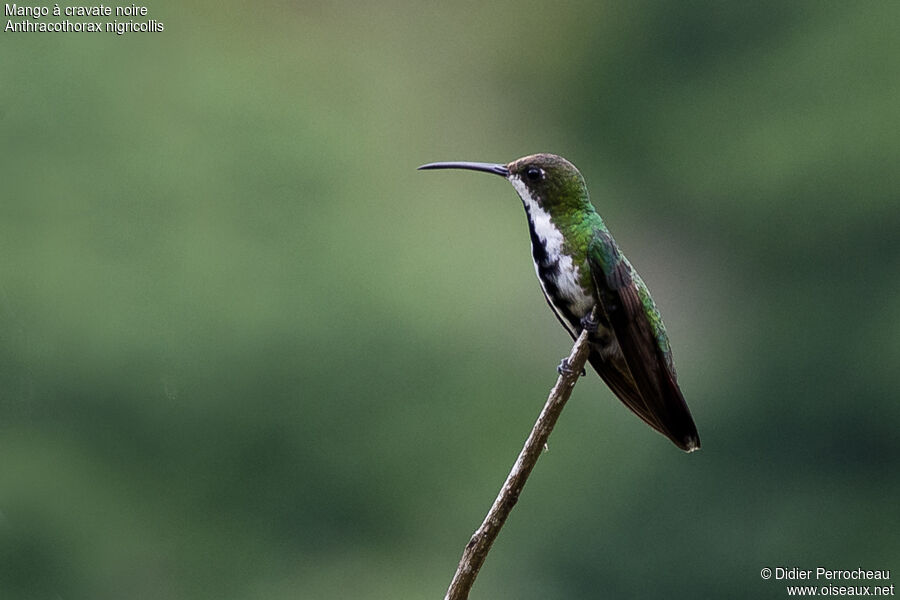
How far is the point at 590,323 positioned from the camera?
178 centimetres

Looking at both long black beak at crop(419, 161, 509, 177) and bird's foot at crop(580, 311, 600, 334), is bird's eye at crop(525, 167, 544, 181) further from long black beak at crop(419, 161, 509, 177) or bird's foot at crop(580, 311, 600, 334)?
bird's foot at crop(580, 311, 600, 334)

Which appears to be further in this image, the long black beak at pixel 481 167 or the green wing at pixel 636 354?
the long black beak at pixel 481 167

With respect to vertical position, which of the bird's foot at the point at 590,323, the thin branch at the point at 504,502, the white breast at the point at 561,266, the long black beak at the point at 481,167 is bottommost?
the thin branch at the point at 504,502

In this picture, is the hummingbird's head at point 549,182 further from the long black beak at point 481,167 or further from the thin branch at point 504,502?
the thin branch at point 504,502

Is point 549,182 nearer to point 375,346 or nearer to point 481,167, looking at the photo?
point 481,167

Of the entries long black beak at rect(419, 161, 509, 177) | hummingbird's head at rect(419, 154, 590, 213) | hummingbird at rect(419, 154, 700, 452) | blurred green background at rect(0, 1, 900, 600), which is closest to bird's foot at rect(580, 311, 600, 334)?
hummingbird at rect(419, 154, 700, 452)

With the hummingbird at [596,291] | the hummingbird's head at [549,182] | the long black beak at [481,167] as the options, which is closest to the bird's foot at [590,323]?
the hummingbird at [596,291]

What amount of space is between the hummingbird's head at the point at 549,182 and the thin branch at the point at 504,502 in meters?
0.47

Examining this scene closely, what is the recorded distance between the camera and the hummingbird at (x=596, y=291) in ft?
5.68

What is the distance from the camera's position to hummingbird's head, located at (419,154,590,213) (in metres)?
1.85

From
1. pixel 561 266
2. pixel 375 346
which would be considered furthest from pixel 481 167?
pixel 375 346

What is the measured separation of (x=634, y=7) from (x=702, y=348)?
81.9 inches

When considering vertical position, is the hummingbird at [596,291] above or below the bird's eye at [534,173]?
below

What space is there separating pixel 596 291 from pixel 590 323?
0.06 meters
